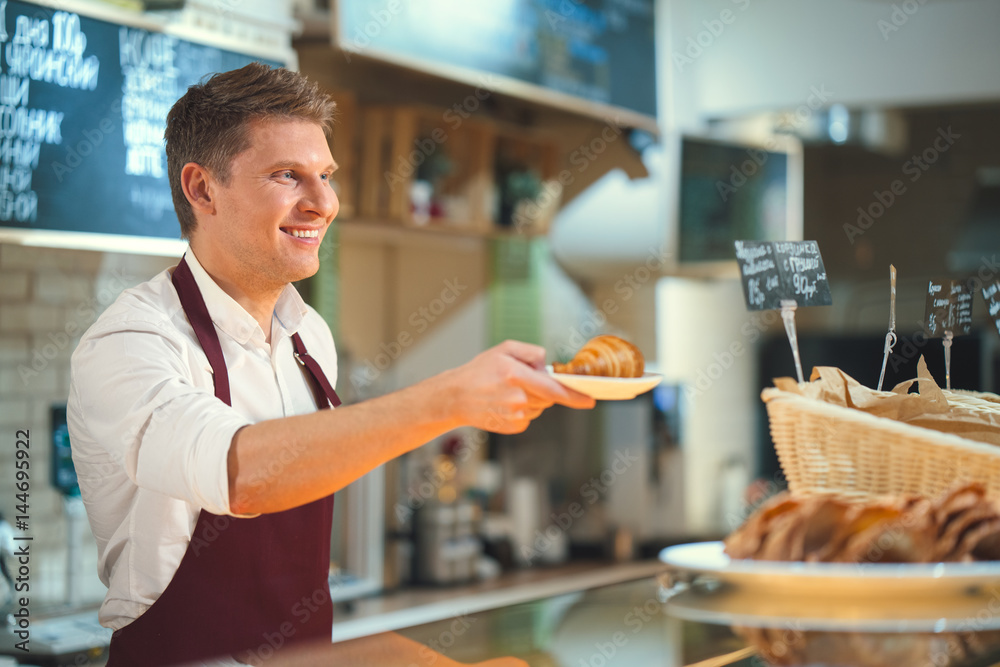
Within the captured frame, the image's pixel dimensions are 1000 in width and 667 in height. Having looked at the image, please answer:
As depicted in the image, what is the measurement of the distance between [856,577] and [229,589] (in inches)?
36.7

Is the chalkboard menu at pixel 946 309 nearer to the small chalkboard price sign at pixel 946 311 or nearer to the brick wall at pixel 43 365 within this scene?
the small chalkboard price sign at pixel 946 311

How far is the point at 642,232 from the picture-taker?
5.08m

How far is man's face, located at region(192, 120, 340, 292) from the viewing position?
5.30 feet

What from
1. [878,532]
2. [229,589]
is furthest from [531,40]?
[878,532]

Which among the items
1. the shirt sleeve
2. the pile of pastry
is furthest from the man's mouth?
the pile of pastry

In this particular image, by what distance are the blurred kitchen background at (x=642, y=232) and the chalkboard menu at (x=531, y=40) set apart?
0.02 metres

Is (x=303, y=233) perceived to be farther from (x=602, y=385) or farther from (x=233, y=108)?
(x=602, y=385)

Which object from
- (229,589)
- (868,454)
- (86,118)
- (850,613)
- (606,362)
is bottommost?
(229,589)

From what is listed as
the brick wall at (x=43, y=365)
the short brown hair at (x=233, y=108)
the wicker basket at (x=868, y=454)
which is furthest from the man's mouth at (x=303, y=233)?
the brick wall at (x=43, y=365)

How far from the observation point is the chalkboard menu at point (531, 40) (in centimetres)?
338

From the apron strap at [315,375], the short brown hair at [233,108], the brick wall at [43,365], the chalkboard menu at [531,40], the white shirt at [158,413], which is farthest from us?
the chalkboard menu at [531,40]

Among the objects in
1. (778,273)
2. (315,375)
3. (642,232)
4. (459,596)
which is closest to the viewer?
(778,273)

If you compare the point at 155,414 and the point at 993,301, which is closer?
the point at 155,414

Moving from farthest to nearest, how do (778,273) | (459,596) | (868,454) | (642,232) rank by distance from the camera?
(642,232) → (459,596) → (778,273) → (868,454)
